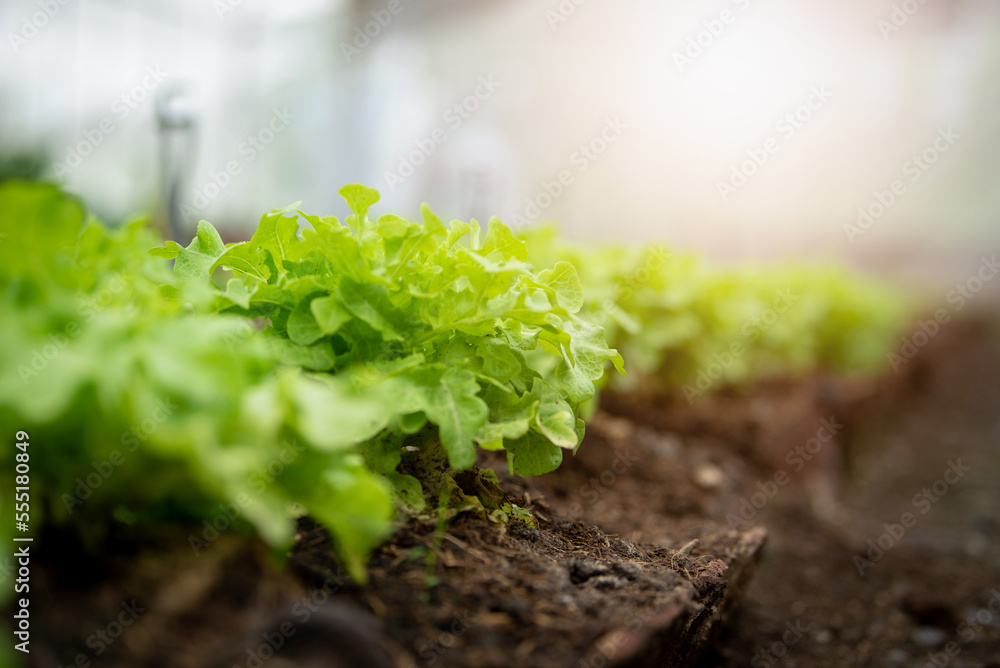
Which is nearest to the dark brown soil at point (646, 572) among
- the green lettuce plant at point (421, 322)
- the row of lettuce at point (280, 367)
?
the row of lettuce at point (280, 367)

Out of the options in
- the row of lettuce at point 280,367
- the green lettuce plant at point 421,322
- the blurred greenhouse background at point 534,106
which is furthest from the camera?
the blurred greenhouse background at point 534,106

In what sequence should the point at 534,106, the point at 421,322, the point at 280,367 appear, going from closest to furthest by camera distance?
the point at 280,367, the point at 421,322, the point at 534,106

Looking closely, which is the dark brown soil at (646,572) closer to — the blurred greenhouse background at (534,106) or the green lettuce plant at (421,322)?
the green lettuce plant at (421,322)

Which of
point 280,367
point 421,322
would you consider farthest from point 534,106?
point 280,367

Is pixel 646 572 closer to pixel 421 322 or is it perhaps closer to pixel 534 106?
pixel 421 322

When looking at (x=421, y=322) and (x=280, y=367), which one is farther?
(x=421, y=322)

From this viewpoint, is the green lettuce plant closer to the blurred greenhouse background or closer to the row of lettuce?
the row of lettuce
